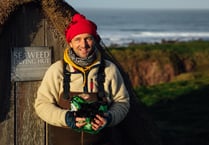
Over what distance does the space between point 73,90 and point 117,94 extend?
44 cm

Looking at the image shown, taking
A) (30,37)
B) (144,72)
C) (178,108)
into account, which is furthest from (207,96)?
(30,37)

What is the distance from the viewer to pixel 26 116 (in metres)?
5.78

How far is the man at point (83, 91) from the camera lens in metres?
4.79

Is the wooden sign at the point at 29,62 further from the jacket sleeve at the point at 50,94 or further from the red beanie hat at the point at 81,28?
the red beanie hat at the point at 81,28

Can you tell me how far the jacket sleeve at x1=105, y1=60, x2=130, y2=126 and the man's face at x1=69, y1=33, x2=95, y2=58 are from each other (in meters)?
0.35

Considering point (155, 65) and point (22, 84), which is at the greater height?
point (155, 65)

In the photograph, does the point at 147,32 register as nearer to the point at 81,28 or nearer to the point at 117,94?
the point at 117,94

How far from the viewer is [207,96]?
44.3 feet

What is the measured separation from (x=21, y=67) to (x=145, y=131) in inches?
70.1

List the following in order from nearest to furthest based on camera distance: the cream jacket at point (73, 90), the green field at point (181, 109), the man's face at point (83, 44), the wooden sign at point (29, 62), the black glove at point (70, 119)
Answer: the black glove at point (70, 119) → the man's face at point (83, 44) → the cream jacket at point (73, 90) → the wooden sign at point (29, 62) → the green field at point (181, 109)

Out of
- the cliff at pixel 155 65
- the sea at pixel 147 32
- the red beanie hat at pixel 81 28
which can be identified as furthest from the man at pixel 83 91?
the sea at pixel 147 32

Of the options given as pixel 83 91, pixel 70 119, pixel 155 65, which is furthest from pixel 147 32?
pixel 70 119

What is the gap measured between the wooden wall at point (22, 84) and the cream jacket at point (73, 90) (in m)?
0.72

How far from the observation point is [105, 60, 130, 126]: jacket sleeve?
198 inches
